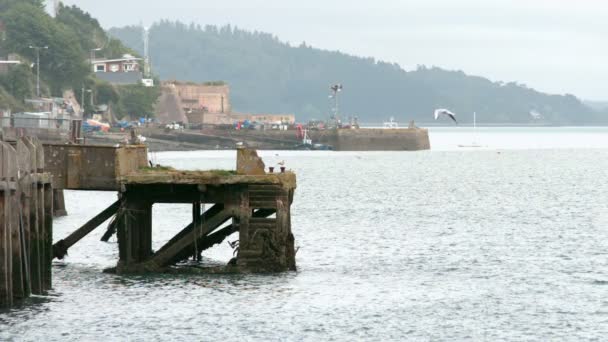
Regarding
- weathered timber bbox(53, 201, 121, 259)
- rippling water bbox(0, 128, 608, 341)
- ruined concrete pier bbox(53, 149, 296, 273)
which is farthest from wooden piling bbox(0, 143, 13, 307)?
weathered timber bbox(53, 201, 121, 259)

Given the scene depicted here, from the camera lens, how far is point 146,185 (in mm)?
41000

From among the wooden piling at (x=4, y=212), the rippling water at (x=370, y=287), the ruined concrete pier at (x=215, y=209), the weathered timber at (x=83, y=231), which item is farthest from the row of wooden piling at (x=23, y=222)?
the weathered timber at (x=83, y=231)

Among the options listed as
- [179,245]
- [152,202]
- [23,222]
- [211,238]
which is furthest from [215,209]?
[23,222]

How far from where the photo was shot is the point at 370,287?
42375 millimetres

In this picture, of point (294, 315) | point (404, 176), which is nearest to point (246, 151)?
point (294, 315)

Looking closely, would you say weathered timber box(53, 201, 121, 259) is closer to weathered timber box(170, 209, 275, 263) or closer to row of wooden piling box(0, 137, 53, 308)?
weathered timber box(170, 209, 275, 263)

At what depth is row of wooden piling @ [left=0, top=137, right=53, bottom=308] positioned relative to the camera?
32.1m

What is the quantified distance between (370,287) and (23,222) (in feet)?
39.2

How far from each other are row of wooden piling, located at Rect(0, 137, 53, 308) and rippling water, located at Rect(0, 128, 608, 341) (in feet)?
2.51

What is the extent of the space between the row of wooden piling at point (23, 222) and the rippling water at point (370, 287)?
0.76m

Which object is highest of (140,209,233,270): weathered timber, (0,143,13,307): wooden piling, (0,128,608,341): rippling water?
(0,143,13,307): wooden piling

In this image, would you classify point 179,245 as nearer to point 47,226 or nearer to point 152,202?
point 152,202

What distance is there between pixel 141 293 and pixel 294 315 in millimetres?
4792

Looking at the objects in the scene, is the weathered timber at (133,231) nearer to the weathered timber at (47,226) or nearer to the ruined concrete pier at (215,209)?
the ruined concrete pier at (215,209)
